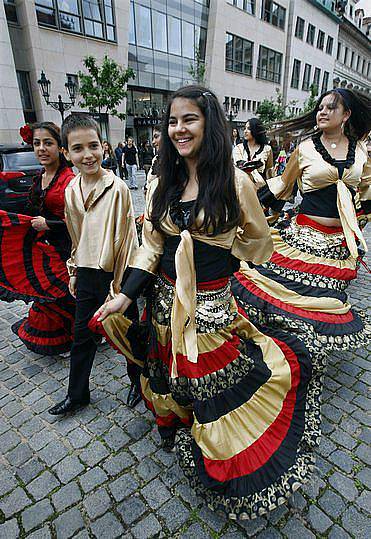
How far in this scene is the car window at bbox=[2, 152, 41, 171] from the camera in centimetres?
677

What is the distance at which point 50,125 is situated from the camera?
2.72 m

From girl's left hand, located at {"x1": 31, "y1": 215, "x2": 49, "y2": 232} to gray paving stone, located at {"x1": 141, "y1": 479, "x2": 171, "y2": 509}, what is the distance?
208 cm

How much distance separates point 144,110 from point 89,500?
2330 centimetres

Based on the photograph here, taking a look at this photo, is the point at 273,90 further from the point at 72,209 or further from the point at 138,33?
the point at 72,209

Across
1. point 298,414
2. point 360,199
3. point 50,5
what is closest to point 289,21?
point 50,5

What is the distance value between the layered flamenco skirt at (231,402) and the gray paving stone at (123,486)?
327 mm

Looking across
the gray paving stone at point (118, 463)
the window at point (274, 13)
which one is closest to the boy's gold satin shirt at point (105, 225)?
the gray paving stone at point (118, 463)

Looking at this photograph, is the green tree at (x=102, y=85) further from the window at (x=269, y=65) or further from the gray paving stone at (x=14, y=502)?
the window at (x=269, y=65)

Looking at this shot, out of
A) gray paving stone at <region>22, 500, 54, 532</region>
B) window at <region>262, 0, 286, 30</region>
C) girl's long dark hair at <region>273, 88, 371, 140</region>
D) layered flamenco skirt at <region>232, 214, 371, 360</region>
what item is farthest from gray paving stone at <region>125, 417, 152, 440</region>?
window at <region>262, 0, 286, 30</region>

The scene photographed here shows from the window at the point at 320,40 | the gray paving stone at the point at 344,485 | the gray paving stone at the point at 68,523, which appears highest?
the window at the point at 320,40

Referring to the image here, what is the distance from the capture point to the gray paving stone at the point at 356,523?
172cm

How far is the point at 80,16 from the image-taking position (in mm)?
16797

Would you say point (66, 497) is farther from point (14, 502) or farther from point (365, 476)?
point (365, 476)

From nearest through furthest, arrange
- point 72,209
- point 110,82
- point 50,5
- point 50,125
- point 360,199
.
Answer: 1. point 72,209
2. point 50,125
3. point 360,199
4. point 110,82
5. point 50,5
